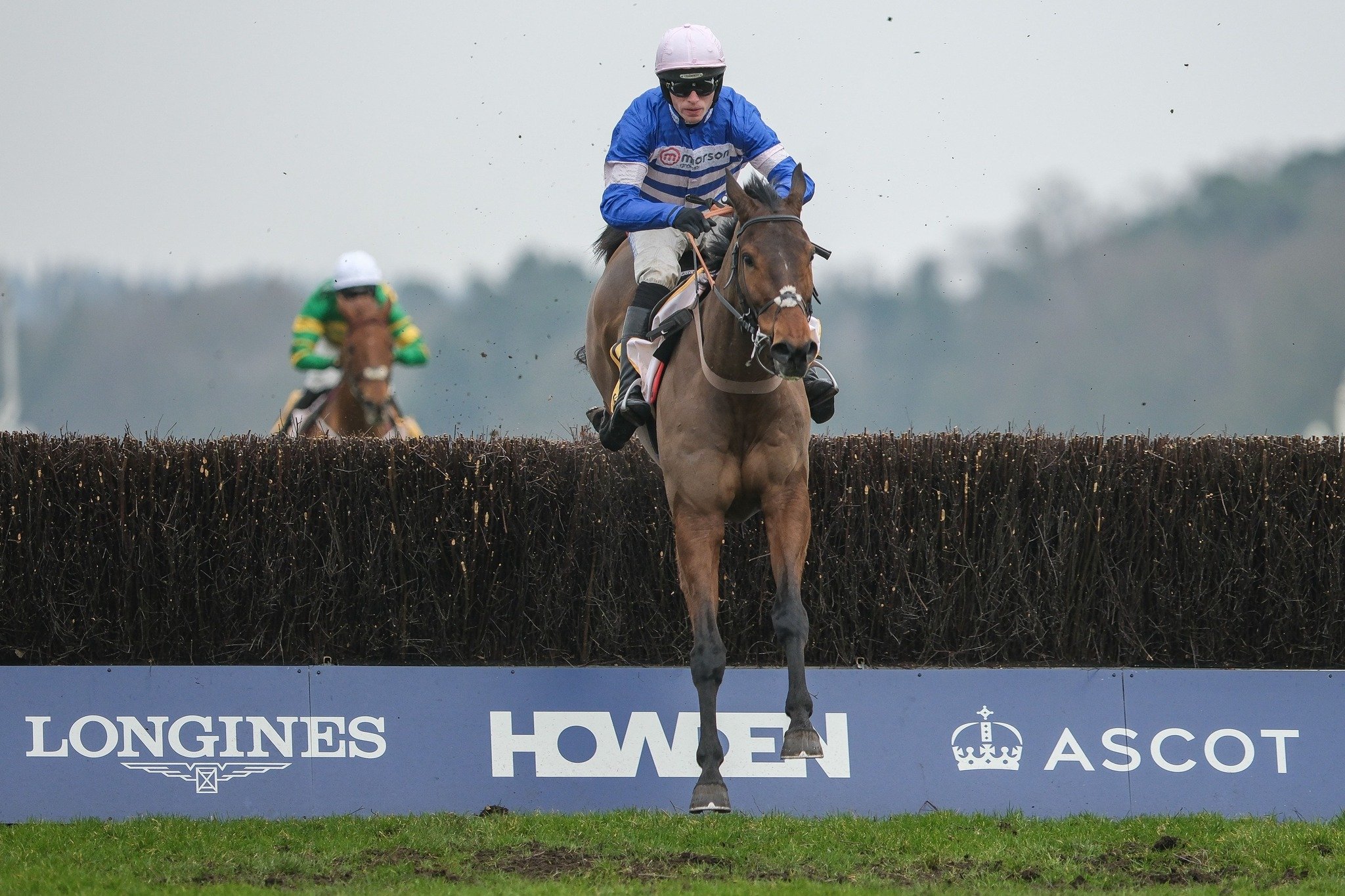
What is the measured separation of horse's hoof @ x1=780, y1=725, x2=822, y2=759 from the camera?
5441 mm

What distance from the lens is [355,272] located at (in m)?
12.7

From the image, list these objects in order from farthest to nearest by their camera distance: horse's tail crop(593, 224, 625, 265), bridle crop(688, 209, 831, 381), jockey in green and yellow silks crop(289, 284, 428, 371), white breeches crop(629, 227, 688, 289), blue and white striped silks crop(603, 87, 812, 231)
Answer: jockey in green and yellow silks crop(289, 284, 428, 371) → horse's tail crop(593, 224, 625, 265) → white breeches crop(629, 227, 688, 289) → blue and white striped silks crop(603, 87, 812, 231) → bridle crop(688, 209, 831, 381)

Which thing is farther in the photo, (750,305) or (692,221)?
(692,221)

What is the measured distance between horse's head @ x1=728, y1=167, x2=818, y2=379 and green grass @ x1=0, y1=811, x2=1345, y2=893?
5.92 ft

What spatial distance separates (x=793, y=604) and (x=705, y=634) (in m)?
0.36

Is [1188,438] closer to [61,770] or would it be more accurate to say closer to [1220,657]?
[1220,657]

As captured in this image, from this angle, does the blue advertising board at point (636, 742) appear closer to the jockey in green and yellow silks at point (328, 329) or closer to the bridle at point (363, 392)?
the bridle at point (363, 392)

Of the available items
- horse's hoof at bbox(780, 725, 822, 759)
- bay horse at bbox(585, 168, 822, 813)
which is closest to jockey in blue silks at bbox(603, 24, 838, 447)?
bay horse at bbox(585, 168, 822, 813)

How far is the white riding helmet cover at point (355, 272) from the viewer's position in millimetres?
12602

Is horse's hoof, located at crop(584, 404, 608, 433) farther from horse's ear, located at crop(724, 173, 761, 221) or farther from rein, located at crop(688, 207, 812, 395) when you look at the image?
horse's ear, located at crop(724, 173, 761, 221)

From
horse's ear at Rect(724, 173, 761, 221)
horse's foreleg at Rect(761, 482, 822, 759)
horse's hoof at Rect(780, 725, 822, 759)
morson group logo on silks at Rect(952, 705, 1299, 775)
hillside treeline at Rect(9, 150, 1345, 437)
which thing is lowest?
morson group logo on silks at Rect(952, 705, 1299, 775)

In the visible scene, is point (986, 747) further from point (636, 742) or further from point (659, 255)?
point (659, 255)

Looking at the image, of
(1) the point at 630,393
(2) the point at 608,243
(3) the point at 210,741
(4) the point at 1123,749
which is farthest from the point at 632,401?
(4) the point at 1123,749

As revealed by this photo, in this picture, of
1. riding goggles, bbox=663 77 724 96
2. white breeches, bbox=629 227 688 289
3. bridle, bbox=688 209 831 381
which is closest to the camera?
bridle, bbox=688 209 831 381
